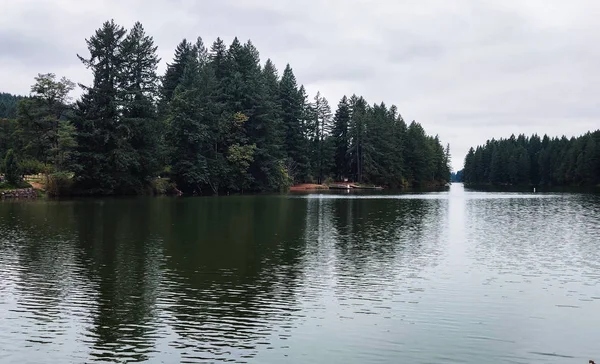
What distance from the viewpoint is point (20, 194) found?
6169 centimetres

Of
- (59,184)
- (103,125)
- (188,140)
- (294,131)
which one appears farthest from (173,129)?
(294,131)

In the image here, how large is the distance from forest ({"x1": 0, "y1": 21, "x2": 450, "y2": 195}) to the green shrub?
0.47 ft

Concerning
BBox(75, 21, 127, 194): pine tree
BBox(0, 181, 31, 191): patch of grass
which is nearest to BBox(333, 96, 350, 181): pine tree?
BBox(75, 21, 127, 194): pine tree

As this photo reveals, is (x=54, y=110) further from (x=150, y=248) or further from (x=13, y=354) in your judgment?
(x=13, y=354)

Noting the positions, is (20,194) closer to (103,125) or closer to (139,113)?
(103,125)

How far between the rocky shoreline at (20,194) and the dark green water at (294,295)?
3050 cm

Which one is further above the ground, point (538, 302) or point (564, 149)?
point (564, 149)

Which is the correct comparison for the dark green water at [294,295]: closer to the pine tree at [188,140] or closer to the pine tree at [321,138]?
the pine tree at [188,140]

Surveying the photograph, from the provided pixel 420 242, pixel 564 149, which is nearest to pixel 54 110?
pixel 420 242

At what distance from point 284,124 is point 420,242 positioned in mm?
85992

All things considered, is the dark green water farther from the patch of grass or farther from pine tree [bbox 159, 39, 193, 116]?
pine tree [bbox 159, 39, 193, 116]

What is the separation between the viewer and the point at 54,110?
69375 mm

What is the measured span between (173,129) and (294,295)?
6812cm

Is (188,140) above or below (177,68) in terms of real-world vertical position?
below
